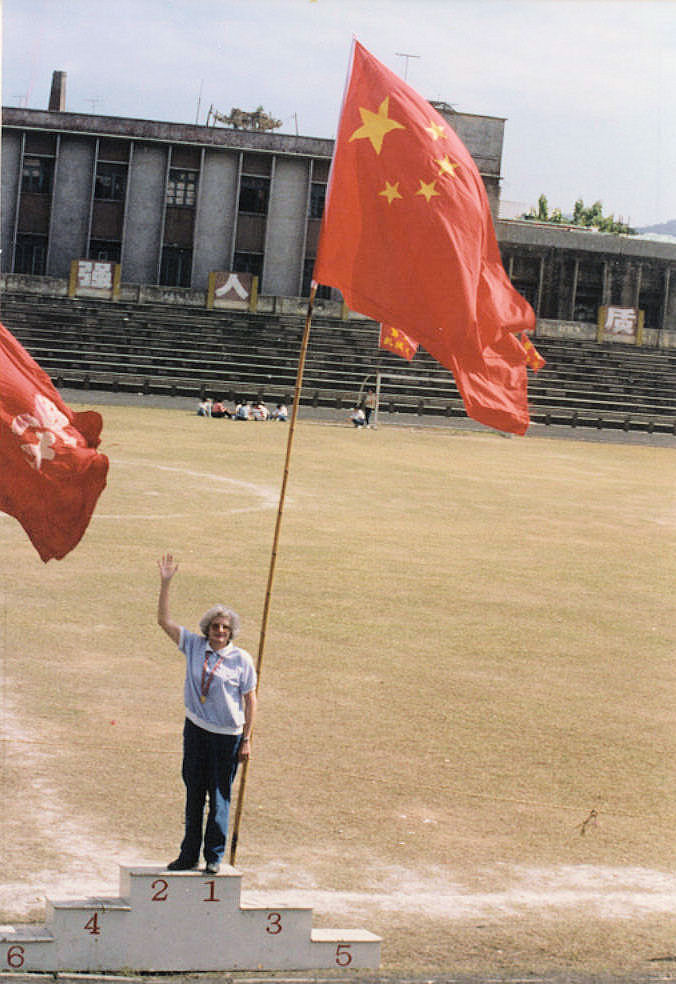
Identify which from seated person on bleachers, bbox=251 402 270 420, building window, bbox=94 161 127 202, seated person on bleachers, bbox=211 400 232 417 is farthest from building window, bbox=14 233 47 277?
seated person on bleachers, bbox=251 402 270 420

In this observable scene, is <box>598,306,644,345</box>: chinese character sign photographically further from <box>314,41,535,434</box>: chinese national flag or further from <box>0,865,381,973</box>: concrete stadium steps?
<box>0,865,381,973</box>: concrete stadium steps

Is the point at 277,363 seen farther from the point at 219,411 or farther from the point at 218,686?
the point at 218,686

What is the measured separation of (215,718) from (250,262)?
59.8m

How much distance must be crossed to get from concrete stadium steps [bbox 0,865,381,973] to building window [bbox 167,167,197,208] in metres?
61.0

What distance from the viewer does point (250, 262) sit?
66.3 metres

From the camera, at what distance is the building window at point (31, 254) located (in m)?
65.5

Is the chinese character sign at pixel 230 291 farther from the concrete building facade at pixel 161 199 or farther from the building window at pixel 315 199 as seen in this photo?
the building window at pixel 315 199

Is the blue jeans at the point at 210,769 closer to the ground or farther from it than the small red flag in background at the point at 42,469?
closer to the ground

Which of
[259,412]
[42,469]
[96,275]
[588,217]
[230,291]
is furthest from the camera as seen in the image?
[588,217]

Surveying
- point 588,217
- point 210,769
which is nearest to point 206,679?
point 210,769

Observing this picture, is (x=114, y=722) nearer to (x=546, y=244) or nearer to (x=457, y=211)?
(x=457, y=211)

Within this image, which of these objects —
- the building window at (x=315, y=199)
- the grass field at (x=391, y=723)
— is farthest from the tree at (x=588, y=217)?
the grass field at (x=391, y=723)

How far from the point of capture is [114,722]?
38.3 ft

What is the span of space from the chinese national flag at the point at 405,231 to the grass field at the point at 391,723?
10.6 feet
